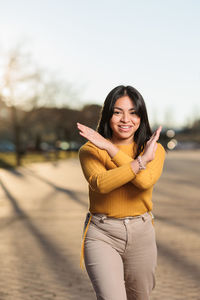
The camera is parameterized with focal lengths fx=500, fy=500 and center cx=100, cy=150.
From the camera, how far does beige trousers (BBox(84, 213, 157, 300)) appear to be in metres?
2.57

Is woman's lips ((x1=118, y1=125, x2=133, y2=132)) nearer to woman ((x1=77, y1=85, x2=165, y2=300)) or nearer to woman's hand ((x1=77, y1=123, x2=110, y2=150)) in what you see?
woman ((x1=77, y1=85, x2=165, y2=300))

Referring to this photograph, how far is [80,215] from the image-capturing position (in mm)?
9984

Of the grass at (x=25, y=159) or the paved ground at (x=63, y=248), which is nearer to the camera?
the paved ground at (x=63, y=248)

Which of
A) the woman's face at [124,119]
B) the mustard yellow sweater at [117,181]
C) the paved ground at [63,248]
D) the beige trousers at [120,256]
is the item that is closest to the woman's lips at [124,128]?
the woman's face at [124,119]

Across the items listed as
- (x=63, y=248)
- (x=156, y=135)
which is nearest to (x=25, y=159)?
(x=63, y=248)

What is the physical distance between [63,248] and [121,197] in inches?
170

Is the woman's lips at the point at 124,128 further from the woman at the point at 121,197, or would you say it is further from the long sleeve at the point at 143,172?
the long sleeve at the point at 143,172

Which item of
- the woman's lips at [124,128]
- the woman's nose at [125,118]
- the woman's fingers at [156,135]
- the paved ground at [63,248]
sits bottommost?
the paved ground at [63,248]

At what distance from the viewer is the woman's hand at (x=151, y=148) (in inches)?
104

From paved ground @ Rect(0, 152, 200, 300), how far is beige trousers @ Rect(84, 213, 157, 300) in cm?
188

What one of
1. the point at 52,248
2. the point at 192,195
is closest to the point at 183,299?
the point at 52,248

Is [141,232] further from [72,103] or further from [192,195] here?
[72,103]

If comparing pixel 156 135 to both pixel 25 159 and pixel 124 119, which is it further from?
pixel 25 159

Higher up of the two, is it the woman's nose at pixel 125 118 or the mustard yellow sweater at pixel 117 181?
the woman's nose at pixel 125 118
